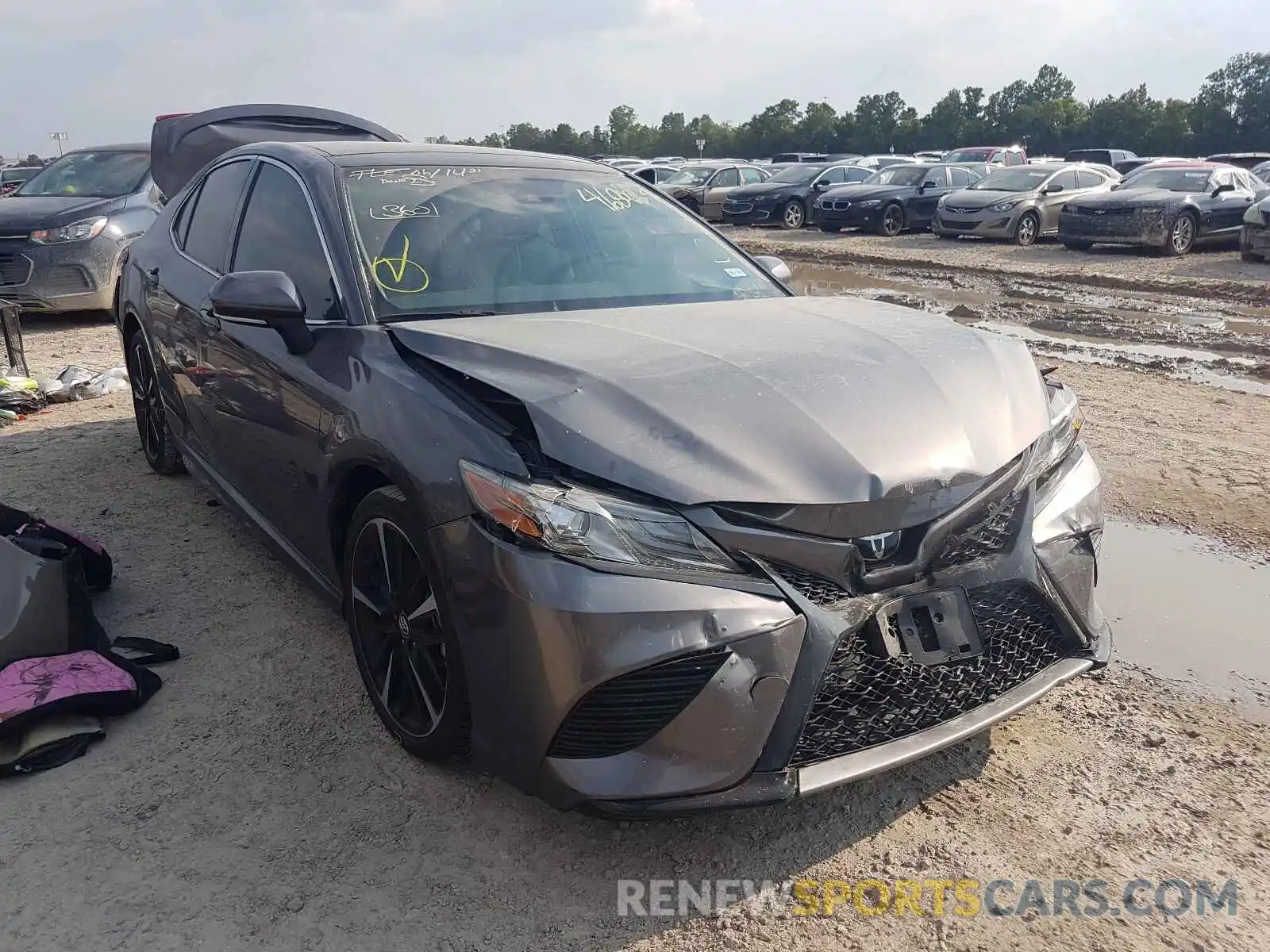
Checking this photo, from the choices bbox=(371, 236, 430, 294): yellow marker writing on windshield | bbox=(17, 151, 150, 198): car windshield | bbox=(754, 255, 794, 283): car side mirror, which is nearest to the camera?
bbox=(371, 236, 430, 294): yellow marker writing on windshield

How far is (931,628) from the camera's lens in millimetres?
2258

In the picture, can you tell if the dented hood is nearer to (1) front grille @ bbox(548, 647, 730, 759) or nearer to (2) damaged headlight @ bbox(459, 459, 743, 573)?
(2) damaged headlight @ bbox(459, 459, 743, 573)

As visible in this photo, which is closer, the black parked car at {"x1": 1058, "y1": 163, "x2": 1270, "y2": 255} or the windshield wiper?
the windshield wiper

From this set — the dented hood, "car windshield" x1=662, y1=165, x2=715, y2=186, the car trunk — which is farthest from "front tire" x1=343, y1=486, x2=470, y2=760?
"car windshield" x1=662, y1=165, x2=715, y2=186

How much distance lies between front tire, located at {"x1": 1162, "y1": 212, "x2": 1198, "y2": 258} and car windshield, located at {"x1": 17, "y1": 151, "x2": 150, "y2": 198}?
47.2 ft

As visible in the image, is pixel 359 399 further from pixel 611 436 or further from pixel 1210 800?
pixel 1210 800

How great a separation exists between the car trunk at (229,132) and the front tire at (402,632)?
431 centimetres

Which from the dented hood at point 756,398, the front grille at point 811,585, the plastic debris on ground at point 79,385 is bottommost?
the plastic debris on ground at point 79,385

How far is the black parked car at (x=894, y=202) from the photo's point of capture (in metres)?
20.0

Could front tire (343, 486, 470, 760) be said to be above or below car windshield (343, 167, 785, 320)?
below

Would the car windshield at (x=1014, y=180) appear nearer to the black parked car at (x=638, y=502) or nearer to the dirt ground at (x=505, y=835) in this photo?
the black parked car at (x=638, y=502)

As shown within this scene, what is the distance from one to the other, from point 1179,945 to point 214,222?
13.7 ft

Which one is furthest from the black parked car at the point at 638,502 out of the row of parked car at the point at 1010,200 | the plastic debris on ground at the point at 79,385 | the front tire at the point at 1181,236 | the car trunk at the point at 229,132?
the front tire at the point at 1181,236

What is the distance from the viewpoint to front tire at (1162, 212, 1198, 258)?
601 inches
